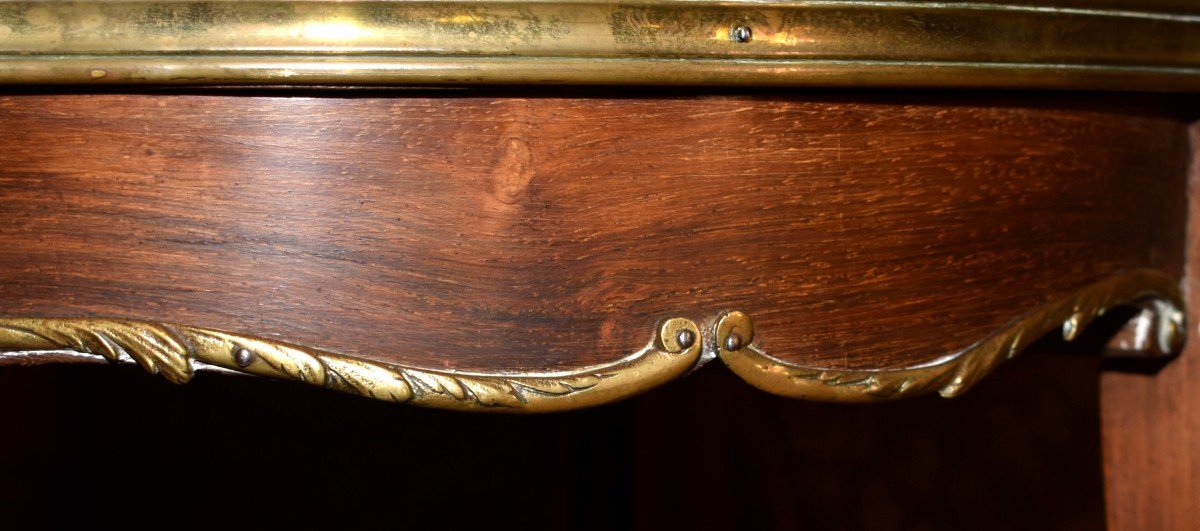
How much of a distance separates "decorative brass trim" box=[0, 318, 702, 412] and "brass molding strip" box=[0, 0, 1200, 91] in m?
0.08

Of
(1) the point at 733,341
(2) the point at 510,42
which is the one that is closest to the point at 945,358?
(1) the point at 733,341

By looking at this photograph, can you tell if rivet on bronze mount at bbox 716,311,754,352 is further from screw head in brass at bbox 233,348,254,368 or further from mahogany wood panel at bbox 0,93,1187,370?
screw head in brass at bbox 233,348,254,368

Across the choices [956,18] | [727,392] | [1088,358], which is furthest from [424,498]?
[956,18]

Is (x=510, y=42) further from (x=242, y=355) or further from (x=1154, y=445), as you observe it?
(x=1154, y=445)

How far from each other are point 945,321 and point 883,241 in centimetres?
5

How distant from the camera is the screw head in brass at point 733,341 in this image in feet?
1.20

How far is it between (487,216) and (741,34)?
0.11 meters

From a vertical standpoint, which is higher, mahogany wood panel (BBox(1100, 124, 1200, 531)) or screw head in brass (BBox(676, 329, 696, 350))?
screw head in brass (BBox(676, 329, 696, 350))

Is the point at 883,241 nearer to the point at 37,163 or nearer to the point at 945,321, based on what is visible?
the point at 945,321

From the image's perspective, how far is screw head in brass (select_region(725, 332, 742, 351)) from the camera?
365 millimetres

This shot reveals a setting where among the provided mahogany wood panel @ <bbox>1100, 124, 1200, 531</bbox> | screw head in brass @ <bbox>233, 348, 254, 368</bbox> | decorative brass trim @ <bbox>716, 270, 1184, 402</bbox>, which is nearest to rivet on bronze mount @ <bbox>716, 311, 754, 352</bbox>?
decorative brass trim @ <bbox>716, 270, 1184, 402</bbox>

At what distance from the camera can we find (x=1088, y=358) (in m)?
0.75

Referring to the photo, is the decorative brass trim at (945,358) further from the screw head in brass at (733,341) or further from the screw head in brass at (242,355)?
the screw head in brass at (242,355)

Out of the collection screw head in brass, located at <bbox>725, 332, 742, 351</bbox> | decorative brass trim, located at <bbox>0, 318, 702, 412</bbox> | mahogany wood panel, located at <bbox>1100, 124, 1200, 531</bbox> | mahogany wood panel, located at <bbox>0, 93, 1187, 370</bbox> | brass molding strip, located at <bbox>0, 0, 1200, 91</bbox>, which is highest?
brass molding strip, located at <bbox>0, 0, 1200, 91</bbox>
